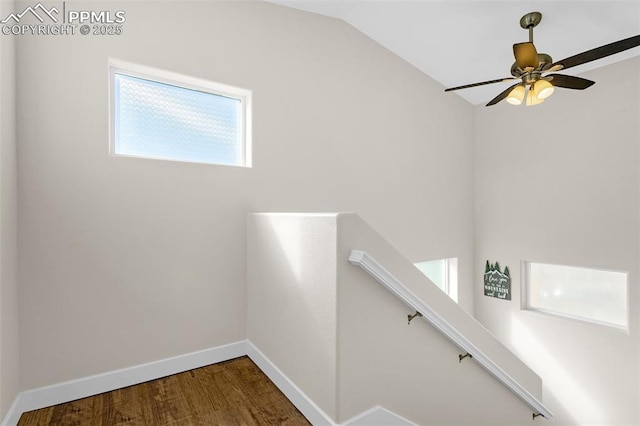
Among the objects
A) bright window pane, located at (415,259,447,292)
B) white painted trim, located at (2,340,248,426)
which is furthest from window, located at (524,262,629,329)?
white painted trim, located at (2,340,248,426)

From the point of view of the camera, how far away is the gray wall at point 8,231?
4.99 ft

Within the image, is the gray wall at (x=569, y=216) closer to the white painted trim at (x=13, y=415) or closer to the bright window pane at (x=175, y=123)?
the bright window pane at (x=175, y=123)

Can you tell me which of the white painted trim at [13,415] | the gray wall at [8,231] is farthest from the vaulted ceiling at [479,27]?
the white painted trim at [13,415]

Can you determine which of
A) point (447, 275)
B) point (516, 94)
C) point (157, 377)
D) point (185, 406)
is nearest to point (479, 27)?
point (516, 94)

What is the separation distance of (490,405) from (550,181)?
305 cm

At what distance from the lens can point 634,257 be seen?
3287 mm

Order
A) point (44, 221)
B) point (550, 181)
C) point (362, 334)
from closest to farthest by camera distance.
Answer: point (362, 334) → point (44, 221) → point (550, 181)

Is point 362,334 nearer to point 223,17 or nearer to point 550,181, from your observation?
point 223,17

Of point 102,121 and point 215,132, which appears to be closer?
point 102,121

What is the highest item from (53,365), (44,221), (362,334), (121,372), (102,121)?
(102,121)

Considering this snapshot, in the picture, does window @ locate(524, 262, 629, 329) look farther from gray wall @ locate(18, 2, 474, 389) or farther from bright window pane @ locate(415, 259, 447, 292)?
gray wall @ locate(18, 2, 474, 389)

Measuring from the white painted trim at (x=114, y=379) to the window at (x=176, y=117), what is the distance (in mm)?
1450

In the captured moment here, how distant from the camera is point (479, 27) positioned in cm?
305

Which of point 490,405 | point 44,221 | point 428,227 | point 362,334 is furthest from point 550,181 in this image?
point 44,221
